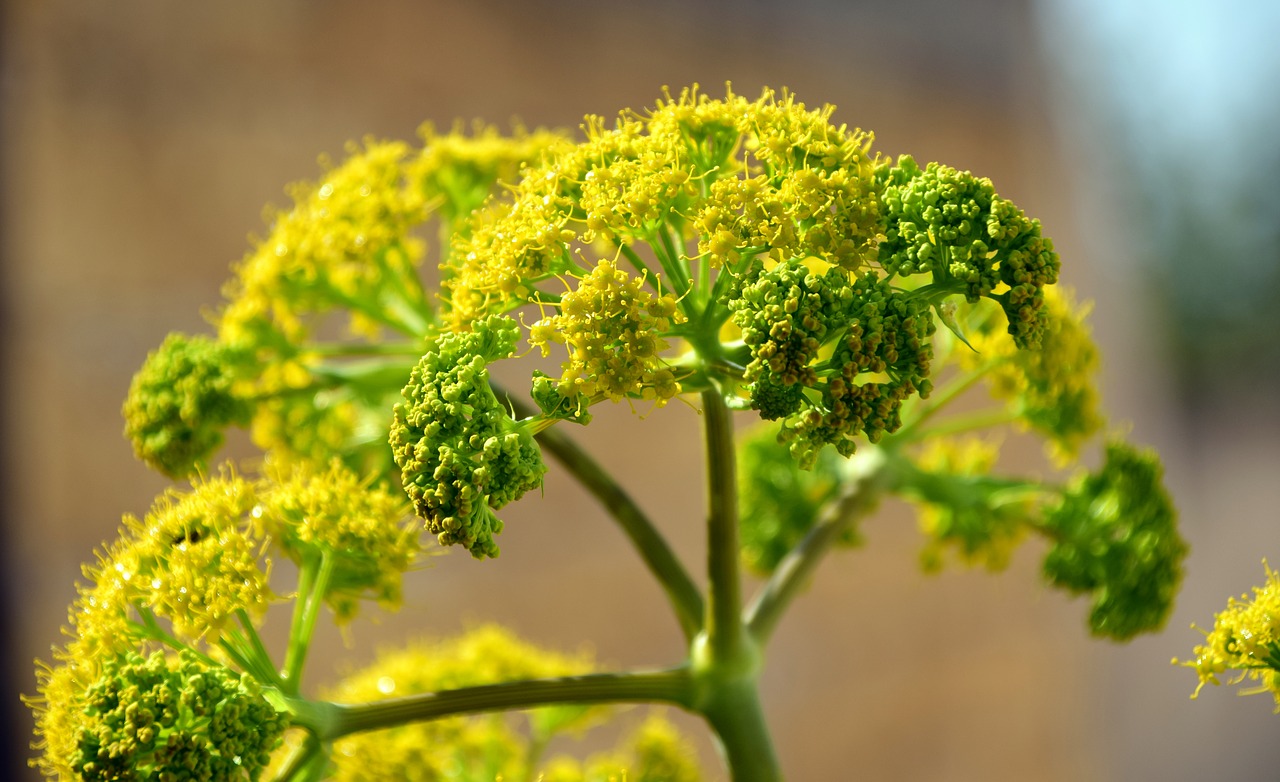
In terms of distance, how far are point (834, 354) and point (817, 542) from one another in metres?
0.25

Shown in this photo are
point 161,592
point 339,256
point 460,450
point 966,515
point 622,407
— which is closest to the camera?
point 460,450

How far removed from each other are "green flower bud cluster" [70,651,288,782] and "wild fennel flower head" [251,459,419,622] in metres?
0.08

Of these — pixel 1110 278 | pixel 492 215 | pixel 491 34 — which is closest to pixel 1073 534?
pixel 492 215

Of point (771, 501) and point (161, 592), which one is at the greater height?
point (771, 501)

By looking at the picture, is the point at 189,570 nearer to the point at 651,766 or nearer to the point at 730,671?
the point at 730,671

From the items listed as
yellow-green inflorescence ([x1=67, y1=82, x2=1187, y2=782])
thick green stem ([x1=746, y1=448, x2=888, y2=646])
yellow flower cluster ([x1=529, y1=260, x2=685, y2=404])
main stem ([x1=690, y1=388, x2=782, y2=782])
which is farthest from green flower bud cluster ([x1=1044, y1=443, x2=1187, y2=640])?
yellow flower cluster ([x1=529, y1=260, x2=685, y2=404])

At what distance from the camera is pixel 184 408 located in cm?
58

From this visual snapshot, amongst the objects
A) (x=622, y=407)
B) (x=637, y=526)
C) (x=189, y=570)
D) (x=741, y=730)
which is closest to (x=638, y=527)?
(x=637, y=526)

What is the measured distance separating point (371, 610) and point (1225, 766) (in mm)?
3952

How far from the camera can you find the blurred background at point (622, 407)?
5.30 ft

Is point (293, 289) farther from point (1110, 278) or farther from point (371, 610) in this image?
point (1110, 278)

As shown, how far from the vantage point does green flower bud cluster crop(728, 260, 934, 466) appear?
382mm

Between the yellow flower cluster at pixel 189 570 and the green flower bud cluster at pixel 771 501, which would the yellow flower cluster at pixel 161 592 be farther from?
the green flower bud cluster at pixel 771 501

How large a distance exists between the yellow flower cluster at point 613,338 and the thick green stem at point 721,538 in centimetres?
6
